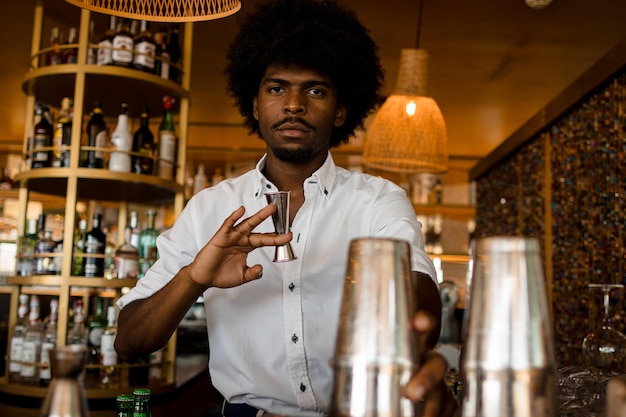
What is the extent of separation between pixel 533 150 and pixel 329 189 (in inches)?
100

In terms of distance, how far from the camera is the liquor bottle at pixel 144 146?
2.91m

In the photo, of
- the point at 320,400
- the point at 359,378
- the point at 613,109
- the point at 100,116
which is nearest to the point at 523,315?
the point at 359,378

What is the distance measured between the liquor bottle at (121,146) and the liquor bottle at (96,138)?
0.16 ft

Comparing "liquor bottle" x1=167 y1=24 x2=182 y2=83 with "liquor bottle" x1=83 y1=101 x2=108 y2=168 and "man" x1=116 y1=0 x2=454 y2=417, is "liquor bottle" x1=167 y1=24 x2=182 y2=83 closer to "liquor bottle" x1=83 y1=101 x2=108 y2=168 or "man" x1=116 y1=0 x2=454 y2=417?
"liquor bottle" x1=83 y1=101 x2=108 y2=168

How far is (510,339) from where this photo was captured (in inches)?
23.0

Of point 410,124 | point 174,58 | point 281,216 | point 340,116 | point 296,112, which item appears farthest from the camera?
point 410,124

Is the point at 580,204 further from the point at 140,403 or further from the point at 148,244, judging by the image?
the point at 140,403

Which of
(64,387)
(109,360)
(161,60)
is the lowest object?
(109,360)

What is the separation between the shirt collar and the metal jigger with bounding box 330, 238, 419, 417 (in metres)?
1.22

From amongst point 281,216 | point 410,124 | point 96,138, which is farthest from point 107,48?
point 281,216

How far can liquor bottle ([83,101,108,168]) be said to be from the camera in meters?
2.85

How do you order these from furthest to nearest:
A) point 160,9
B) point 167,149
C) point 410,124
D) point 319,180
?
point 410,124, point 167,149, point 319,180, point 160,9

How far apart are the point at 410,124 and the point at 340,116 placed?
1905mm

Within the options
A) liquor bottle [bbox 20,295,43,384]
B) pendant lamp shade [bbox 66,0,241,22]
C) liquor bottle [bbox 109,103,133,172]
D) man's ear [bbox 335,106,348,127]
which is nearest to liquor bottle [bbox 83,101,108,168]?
liquor bottle [bbox 109,103,133,172]
